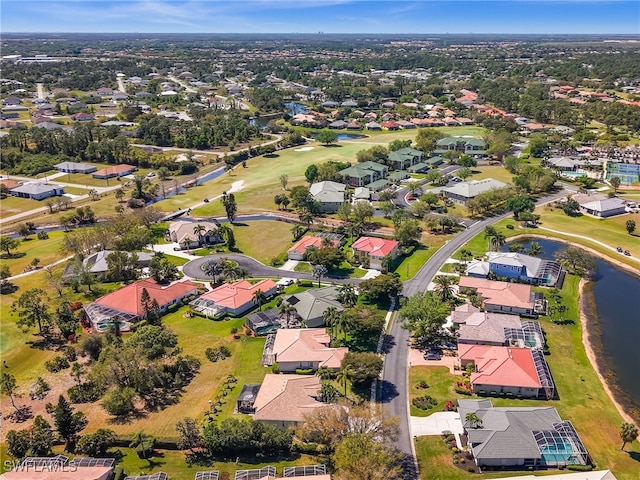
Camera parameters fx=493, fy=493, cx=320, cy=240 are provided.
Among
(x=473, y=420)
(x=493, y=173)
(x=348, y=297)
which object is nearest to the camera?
(x=473, y=420)

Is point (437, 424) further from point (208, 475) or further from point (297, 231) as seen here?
point (297, 231)

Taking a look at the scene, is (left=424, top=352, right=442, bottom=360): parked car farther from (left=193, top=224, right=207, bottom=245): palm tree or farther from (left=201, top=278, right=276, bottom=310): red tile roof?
(left=193, top=224, right=207, bottom=245): palm tree

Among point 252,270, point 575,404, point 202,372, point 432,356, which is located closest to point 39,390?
point 202,372

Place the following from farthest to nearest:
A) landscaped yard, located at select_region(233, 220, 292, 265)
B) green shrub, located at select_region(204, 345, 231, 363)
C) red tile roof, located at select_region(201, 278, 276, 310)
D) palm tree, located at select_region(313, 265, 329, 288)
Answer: landscaped yard, located at select_region(233, 220, 292, 265)
palm tree, located at select_region(313, 265, 329, 288)
red tile roof, located at select_region(201, 278, 276, 310)
green shrub, located at select_region(204, 345, 231, 363)

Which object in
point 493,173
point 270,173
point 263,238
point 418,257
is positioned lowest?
point 263,238

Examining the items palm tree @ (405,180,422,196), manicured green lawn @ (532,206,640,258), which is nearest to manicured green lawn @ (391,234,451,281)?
manicured green lawn @ (532,206,640,258)

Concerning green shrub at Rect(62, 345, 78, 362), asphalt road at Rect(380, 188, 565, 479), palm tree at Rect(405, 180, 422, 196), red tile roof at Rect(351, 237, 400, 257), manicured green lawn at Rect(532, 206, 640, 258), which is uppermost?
palm tree at Rect(405, 180, 422, 196)
